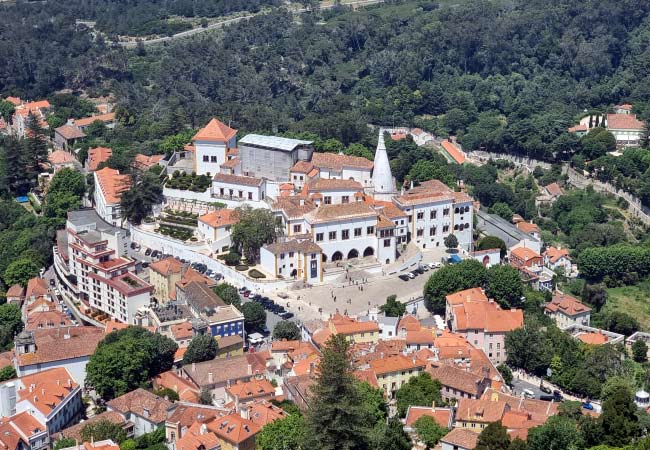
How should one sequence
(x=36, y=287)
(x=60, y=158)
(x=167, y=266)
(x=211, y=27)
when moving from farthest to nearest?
1. (x=211, y=27)
2. (x=60, y=158)
3. (x=36, y=287)
4. (x=167, y=266)

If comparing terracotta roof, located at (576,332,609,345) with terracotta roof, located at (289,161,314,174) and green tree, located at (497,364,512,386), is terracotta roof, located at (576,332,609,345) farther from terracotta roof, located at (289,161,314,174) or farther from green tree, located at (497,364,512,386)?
terracotta roof, located at (289,161,314,174)

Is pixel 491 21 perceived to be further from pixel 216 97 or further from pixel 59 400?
pixel 59 400

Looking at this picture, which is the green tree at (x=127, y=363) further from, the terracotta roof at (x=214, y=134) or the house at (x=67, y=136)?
the house at (x=67, y=136)

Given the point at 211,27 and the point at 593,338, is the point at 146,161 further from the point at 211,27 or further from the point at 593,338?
the point at 211,27

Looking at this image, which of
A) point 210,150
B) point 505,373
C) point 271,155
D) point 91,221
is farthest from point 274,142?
point 505,373

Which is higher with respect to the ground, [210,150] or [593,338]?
[210,150]

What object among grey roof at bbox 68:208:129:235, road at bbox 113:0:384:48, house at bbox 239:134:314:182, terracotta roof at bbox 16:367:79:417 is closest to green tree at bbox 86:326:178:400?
terracotta roof at bbox 16:367:79:417
